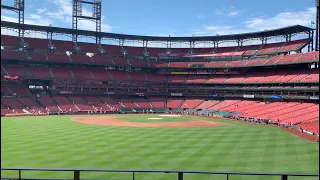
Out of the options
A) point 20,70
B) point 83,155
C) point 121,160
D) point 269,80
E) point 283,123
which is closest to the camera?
point 121,160

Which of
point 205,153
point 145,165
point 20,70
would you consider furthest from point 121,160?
point 20,70

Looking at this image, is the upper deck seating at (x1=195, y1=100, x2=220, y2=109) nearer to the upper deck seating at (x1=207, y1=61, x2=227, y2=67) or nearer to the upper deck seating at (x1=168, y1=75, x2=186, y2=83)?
the upper deck seating at (x1=168, y1=75, x2=186, y2=83)

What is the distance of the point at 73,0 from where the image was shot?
9806cm

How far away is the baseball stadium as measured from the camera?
2853 cm

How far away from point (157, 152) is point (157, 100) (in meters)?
68.8

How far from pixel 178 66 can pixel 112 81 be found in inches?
979

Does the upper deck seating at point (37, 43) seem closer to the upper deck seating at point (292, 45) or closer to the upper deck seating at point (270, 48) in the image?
the upper deck seating at point (270, 48)

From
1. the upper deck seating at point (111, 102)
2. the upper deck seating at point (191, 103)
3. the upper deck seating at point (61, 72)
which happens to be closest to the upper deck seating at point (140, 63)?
the upper deck seating at point (111, 102)

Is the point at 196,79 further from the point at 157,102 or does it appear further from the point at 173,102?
the point at 157,102

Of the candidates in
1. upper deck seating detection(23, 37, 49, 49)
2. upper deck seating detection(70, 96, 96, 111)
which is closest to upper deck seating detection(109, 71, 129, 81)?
upper deck seating detection(70, 96, 96, 111)

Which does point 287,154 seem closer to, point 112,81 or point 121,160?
point 121,160

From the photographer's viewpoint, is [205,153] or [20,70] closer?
[205,153]

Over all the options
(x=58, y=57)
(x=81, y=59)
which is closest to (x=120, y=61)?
(x=81, y=59)

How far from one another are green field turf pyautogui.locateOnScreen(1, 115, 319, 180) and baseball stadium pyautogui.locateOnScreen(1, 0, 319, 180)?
110 millimetres
